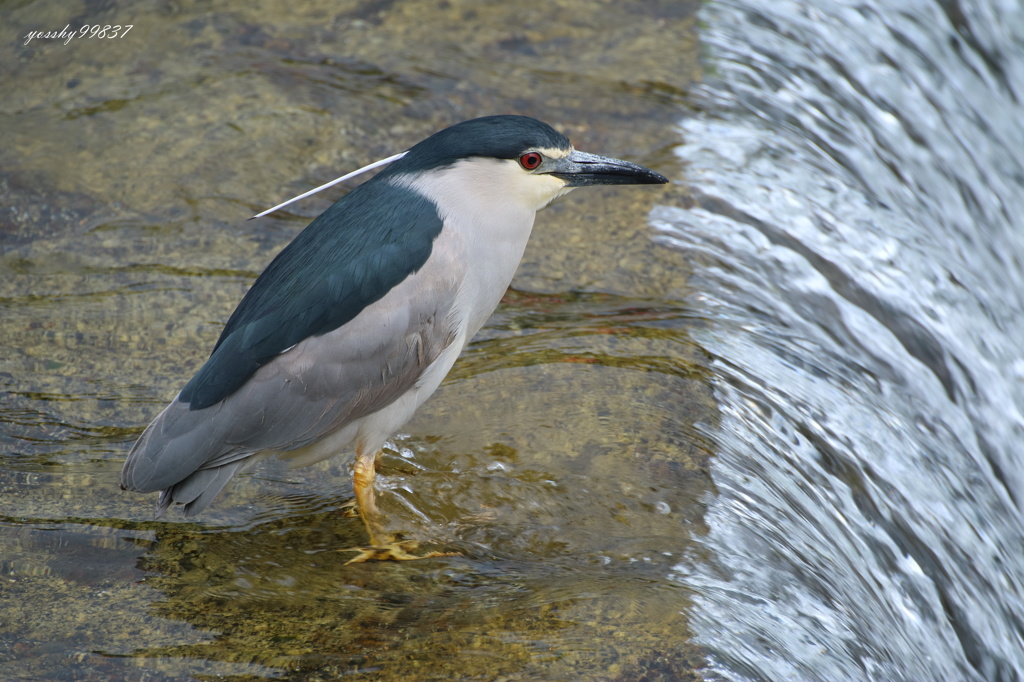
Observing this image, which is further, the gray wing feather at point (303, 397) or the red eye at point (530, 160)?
the red eye at point (530, 160)

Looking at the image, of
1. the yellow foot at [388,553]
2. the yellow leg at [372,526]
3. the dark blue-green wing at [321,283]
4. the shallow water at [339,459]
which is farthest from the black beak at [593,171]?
the yellow foot at [388,553]

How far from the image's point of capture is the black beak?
301 cm

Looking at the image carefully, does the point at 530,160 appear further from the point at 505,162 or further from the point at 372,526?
the point at 372,526

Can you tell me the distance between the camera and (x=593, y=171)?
9.94 ft

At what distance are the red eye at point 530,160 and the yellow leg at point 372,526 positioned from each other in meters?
0.90

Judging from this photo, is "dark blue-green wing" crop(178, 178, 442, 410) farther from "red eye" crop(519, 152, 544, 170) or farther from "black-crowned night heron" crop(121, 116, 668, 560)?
"red eye" crop(519, 152, 544, 170)

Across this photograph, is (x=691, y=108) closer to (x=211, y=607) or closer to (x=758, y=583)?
(x=758, y=583)

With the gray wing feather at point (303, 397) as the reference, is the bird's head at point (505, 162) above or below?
above

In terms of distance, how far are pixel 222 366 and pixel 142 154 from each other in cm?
204

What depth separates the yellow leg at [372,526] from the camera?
278cm

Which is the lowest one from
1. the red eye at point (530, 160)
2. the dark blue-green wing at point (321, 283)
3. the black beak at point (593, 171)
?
the dark blue-green wing at point (321, 283)

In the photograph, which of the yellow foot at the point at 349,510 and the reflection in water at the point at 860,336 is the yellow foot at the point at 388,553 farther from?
the reflection in water at the point at 860,336

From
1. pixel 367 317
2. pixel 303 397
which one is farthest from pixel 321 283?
pixel 303 397
